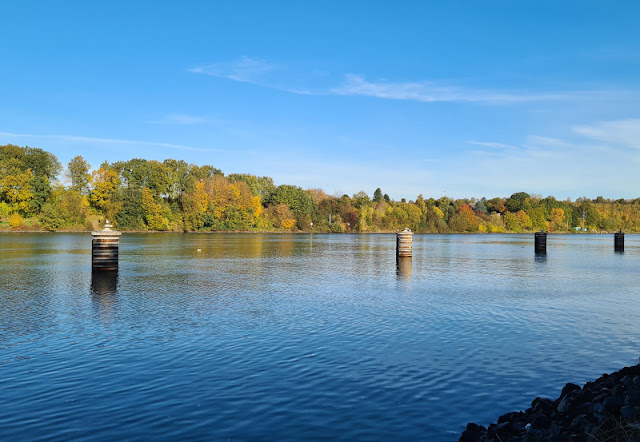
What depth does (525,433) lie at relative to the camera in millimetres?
7109

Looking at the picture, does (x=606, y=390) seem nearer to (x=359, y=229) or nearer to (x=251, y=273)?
(x=251, y=273)

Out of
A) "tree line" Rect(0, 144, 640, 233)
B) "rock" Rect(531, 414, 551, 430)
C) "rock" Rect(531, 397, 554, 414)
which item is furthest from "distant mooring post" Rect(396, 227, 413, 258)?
"tree line" Rect(0, 144, 640, 233)

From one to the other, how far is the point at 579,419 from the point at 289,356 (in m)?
6.71

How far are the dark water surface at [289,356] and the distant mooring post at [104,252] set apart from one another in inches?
218

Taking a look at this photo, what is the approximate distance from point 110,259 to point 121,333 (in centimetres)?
1798

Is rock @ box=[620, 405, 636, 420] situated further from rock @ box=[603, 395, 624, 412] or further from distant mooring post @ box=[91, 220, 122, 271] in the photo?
distant mooring post @ box=[91, 220, 122, 271]

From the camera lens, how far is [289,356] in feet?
39.8

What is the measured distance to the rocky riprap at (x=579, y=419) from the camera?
21.8ft

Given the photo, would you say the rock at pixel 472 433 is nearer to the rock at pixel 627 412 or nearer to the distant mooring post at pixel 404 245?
the rock at pixel 627 412

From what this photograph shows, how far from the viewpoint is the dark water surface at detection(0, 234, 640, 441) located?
821cm

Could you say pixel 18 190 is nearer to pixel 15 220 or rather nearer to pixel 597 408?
pixel 15 220

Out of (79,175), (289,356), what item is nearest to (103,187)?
(79,175)

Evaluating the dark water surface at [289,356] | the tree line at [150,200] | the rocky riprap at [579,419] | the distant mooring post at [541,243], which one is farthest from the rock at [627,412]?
the tree line at [150,200]

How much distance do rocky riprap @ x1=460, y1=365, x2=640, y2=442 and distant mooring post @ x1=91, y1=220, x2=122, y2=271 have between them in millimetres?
27443
